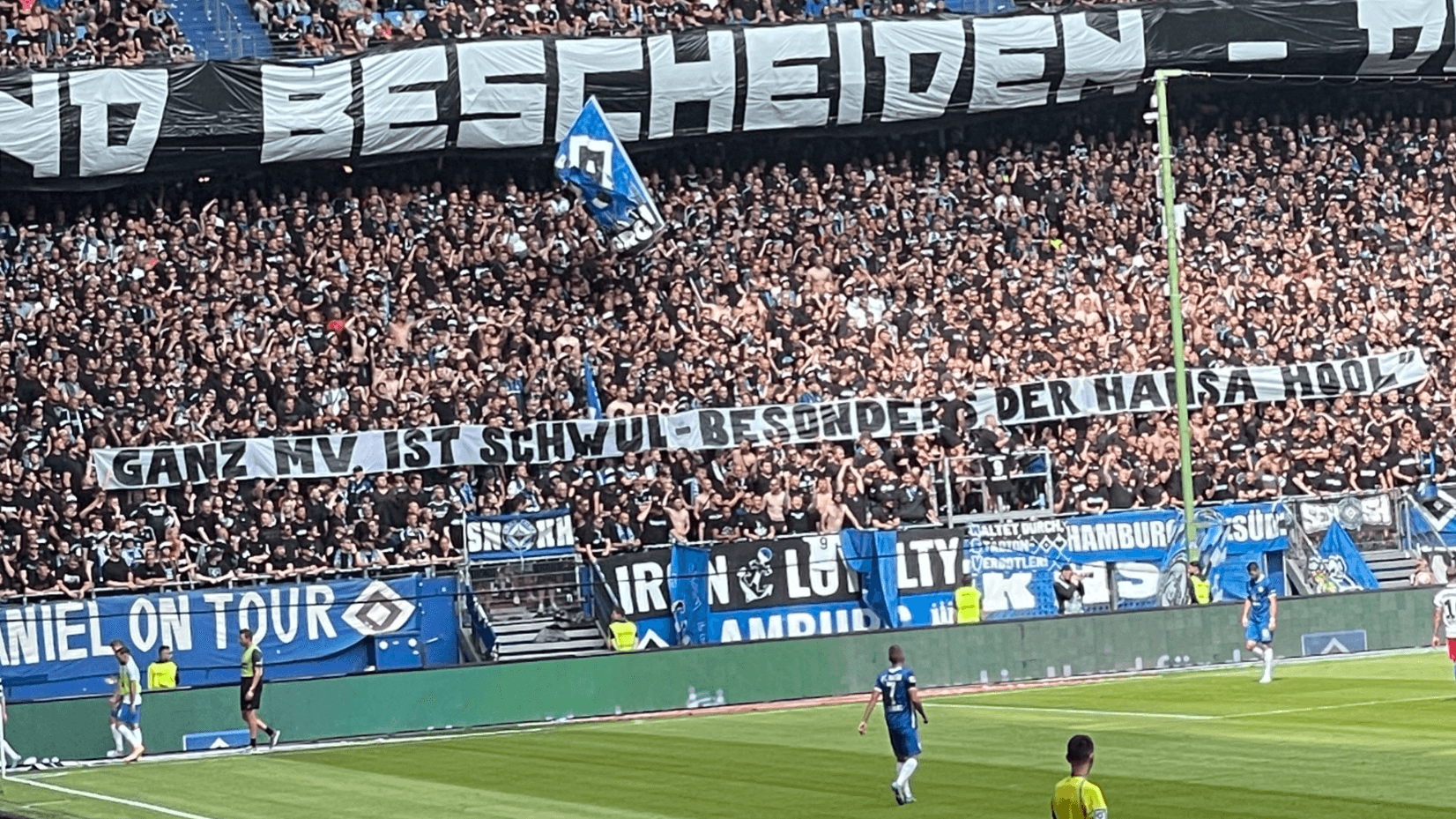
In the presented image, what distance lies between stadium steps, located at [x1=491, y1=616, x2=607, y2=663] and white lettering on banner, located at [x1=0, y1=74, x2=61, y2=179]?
1250 centimetres

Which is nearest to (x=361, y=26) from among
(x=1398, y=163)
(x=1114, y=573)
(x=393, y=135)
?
(x=393, y=135)

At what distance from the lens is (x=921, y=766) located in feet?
80.4

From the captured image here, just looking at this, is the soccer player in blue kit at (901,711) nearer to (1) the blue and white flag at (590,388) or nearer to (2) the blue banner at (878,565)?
(2) the blue banner at (878,565)

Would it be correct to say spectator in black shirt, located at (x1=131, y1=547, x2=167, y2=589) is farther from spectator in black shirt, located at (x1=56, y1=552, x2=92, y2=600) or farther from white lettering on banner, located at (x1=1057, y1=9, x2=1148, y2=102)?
white lettering on banner, located at (x1=1057, y1=9, x2=1148, y2=102)

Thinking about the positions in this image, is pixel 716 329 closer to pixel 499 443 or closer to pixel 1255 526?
pixel 499 443

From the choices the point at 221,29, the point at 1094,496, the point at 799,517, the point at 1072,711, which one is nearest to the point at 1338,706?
the point at 1072,711

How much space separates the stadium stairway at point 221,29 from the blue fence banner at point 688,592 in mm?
13866

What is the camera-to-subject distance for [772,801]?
72.1 feet

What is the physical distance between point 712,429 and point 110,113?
40.7 ft

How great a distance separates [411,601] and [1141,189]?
63.1 ft

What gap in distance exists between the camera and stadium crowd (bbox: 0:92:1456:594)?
38062 millimetres

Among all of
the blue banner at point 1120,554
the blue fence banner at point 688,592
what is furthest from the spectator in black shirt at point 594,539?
the blue banner at point 1120,554

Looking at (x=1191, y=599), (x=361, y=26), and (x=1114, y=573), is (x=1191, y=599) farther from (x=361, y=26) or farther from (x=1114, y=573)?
(x=361, y=26)

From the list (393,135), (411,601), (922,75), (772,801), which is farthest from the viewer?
(922,75)
